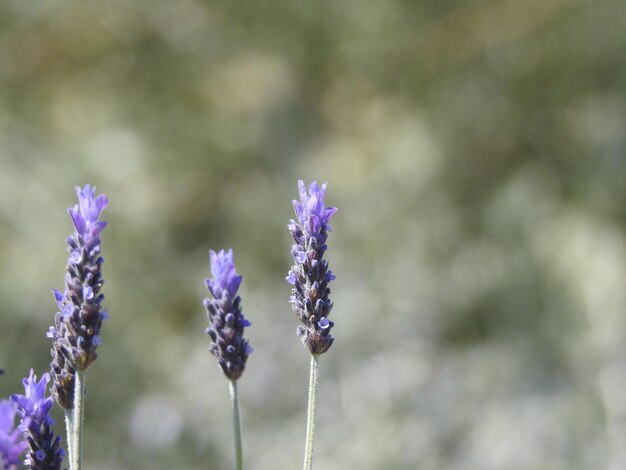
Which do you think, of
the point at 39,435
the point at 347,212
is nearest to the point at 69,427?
the point at 39,435

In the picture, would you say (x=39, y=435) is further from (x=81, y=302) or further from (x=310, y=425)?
(x=310, y=425)

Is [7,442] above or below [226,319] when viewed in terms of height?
below

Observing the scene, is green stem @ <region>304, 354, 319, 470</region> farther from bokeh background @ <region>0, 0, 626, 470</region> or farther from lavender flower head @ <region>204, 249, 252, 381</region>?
bokeh background @ <region>0, 0, 626, 470</region>

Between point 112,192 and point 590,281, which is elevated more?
point 112,192

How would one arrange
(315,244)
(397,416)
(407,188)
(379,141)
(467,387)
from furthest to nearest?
(379,141) < (407,188) < (467,387) < (397,416) < (315,244)

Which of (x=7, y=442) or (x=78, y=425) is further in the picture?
(x=78, y=425)

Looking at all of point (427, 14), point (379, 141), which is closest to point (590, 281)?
point (379, 141)

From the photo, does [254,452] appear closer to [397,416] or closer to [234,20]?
[397,416]
